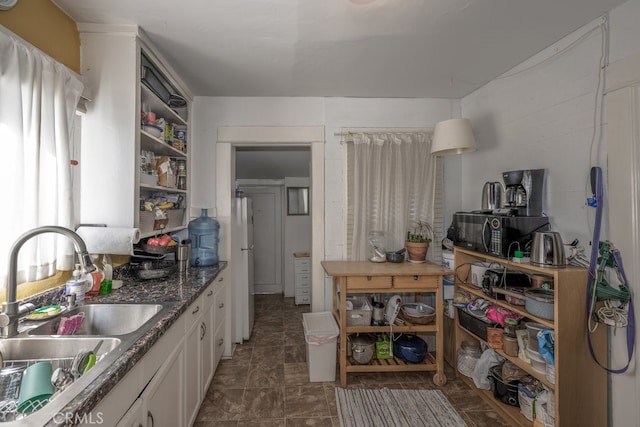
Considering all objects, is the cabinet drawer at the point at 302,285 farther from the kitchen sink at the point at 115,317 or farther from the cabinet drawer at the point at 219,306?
the kitchen sink at the point at 115,317

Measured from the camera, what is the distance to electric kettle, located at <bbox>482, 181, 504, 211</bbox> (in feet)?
6.40

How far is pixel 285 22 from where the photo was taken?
155 cm

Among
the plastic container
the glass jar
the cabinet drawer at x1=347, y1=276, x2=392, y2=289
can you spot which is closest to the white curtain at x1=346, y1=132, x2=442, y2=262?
the glass jar

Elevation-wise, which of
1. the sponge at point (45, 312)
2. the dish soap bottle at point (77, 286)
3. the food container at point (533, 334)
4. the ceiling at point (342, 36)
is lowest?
the food container at point (533, 334)

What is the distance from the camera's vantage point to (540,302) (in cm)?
153

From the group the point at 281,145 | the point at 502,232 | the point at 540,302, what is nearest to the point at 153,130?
the point at 281,145

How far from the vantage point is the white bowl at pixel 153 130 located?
6.03 feet

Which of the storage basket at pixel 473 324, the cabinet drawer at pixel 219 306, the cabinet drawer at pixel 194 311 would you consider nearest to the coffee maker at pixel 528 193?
the storage basket at pixel 473 324

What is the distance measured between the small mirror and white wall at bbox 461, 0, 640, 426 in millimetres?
2728

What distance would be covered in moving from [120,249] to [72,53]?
1.12m

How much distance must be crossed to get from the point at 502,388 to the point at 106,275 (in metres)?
2.51

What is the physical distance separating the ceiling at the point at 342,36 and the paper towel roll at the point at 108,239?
3.80 feet

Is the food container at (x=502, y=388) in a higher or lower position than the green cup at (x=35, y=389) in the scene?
lower

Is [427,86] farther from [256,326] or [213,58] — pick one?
[256,326]
